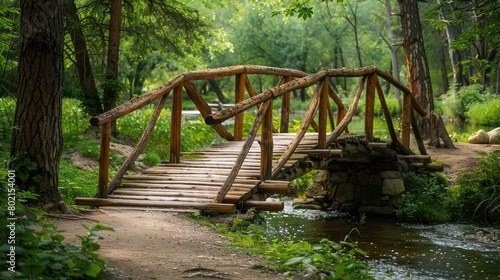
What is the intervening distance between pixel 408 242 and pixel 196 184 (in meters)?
3.59

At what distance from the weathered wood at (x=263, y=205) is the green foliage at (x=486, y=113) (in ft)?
60.1

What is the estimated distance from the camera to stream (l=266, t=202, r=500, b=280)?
323 inches

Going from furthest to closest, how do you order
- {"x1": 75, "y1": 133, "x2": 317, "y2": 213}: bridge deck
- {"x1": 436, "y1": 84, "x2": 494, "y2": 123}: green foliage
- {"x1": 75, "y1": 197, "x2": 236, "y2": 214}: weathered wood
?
{"x1": 436, "y1": 84, "x2": 494, "y2": 123}: green foliage < {"x1": 75, "y1": 133, "x2": 317, "y2": 213}: bridge deck < {"x1": 75, "y1": 197, "x2": 236, "y2": 214}: weathered wood

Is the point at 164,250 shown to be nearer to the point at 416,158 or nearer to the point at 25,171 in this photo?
the point at 25,171

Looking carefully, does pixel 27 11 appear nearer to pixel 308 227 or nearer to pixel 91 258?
pixel 91 258

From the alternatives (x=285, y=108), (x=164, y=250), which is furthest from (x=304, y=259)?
(x=285, y=108)

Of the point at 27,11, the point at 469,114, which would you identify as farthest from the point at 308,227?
the point at 469,114

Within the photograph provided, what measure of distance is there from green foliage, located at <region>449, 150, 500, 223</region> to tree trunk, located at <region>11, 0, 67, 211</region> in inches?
294

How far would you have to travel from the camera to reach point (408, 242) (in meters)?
10.1

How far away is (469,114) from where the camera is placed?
84.3 ft

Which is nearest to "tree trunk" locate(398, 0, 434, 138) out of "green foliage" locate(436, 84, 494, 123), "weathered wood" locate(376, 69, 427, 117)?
"weathered wood" locate(376, 69, 427, 117)

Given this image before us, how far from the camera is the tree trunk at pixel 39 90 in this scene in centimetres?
609

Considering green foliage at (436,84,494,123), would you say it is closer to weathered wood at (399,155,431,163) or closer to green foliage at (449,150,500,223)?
weathered wood at (399,155,431,163)

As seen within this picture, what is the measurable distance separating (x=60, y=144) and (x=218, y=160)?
3505 mm
